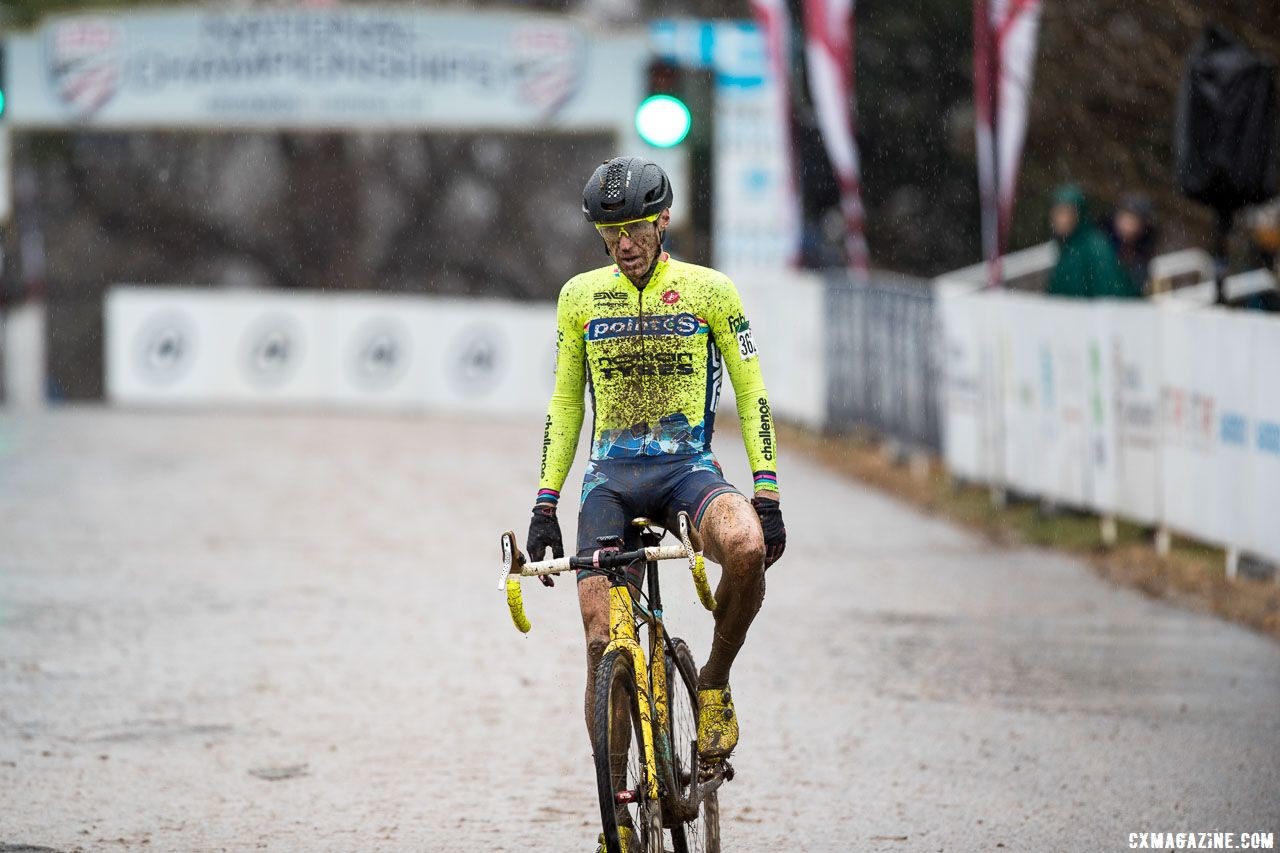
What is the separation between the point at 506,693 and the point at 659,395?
345 cm

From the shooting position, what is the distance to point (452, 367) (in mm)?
27797

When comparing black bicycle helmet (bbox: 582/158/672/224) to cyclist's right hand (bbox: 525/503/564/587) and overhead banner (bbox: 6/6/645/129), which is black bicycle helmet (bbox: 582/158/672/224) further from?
overhead banner (bbox: 6/6/645/129)

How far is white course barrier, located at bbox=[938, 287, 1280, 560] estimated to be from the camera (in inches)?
496

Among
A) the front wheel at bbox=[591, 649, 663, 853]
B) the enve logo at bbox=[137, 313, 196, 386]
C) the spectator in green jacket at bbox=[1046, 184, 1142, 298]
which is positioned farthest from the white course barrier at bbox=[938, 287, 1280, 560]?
the enve logo at bbox=[137, 313, 196, 386]

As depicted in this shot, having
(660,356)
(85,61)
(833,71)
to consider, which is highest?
(85,61)

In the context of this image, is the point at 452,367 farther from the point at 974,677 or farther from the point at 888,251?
the point at 974,677

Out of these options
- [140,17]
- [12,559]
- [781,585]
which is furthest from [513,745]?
[140,17]

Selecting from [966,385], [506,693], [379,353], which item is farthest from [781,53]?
[506,693]

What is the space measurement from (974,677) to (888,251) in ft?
80.7

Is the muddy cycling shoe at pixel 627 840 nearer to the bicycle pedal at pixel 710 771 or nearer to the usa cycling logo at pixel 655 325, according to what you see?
the bicycle pedal at pixel 710 771

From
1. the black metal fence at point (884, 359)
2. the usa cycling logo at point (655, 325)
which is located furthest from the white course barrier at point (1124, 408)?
the usa cycling logo at point (655, 325)

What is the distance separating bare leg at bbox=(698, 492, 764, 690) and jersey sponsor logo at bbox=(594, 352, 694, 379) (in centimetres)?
44

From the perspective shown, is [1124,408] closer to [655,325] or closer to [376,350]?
[655,325]

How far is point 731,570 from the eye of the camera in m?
6.46
